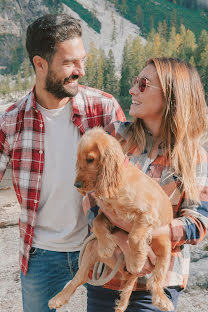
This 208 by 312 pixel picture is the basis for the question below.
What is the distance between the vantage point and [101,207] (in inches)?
98.5

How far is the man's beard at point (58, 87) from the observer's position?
3.23 metres

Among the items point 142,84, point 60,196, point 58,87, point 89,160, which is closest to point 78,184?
point 89,160

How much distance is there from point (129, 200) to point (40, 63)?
181 cm

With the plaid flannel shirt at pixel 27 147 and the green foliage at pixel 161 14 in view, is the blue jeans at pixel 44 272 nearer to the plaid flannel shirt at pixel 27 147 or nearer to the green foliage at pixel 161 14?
the plaid flannel shirt at pixel 27 147

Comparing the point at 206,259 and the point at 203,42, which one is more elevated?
the point at 206,259

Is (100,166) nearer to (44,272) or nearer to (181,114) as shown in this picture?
(181,114)

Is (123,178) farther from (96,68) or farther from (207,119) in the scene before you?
(96,68)

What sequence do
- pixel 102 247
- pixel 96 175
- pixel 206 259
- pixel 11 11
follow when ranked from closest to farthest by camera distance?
pixel 96 175 < pixel 102 247 < pixel 206 259 < pixel 11 11

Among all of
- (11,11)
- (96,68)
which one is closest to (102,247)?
(96,68)

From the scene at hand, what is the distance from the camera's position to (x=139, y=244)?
7.50 feet

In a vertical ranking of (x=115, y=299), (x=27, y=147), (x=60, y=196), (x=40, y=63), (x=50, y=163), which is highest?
(x=40, y=63)

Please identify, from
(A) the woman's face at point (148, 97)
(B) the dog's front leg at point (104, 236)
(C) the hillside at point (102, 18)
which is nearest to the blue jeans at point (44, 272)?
(B) the dog's front leg at point (104, 236)

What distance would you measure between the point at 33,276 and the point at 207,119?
210 centimetres

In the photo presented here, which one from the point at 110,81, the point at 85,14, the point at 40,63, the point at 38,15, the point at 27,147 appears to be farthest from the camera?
the point at 38,15
